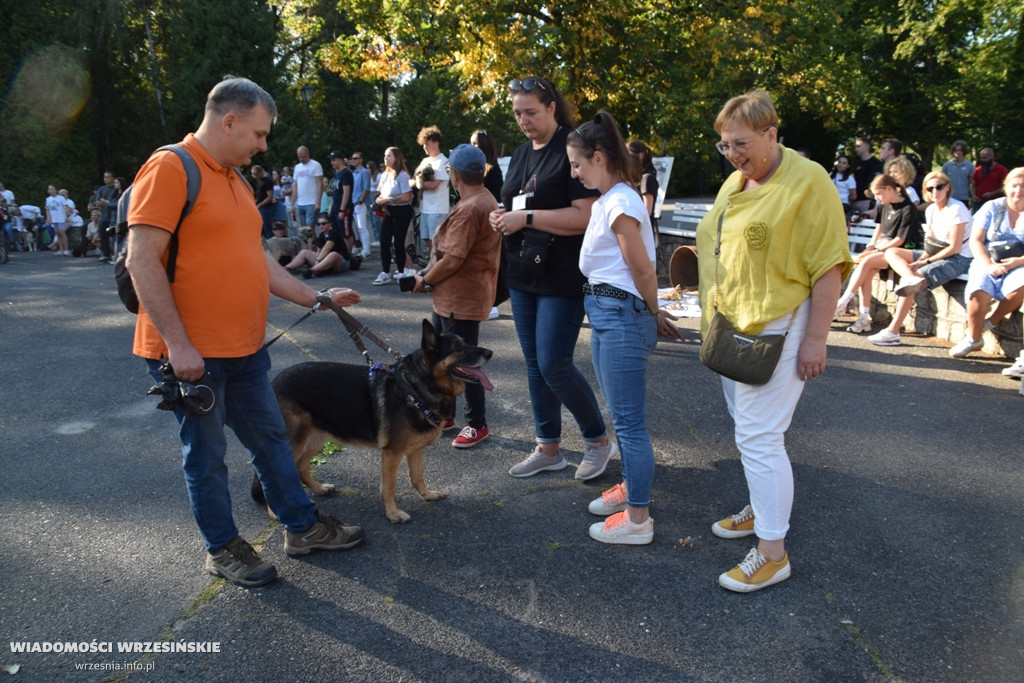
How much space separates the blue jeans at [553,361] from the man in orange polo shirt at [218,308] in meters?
1.43

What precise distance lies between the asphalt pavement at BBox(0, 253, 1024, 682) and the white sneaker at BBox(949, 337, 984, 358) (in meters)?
1.06

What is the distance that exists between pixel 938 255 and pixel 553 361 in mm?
5353

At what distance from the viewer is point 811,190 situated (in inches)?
109

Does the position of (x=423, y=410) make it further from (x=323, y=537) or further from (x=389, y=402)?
(x=323, y=537)

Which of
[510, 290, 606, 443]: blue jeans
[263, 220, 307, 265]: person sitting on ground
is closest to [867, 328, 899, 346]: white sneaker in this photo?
[510, 290, 606, 443]: blue jeans

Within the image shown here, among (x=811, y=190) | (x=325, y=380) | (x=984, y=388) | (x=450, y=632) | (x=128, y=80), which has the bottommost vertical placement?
(x=450, y=632)

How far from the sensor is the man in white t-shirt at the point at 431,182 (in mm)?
9102

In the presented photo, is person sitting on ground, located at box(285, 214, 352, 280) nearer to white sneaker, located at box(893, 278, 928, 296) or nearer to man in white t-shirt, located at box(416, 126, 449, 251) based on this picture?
man in white t-shirt, located at box(416, 126, 449, 251)

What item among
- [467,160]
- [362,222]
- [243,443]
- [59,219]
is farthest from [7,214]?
[243,443]

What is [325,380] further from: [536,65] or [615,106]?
[615,106]

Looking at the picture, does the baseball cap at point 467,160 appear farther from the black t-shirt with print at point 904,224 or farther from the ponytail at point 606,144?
the black t-shirt with print at point 904,224

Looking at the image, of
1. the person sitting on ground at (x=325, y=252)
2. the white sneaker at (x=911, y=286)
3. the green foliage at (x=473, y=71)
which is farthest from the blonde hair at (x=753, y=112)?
Answer: the person sitting on ground at (x=325, y=252)

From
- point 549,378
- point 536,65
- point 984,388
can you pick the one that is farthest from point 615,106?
point 549,378

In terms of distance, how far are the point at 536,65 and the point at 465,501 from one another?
9900 millimetres
